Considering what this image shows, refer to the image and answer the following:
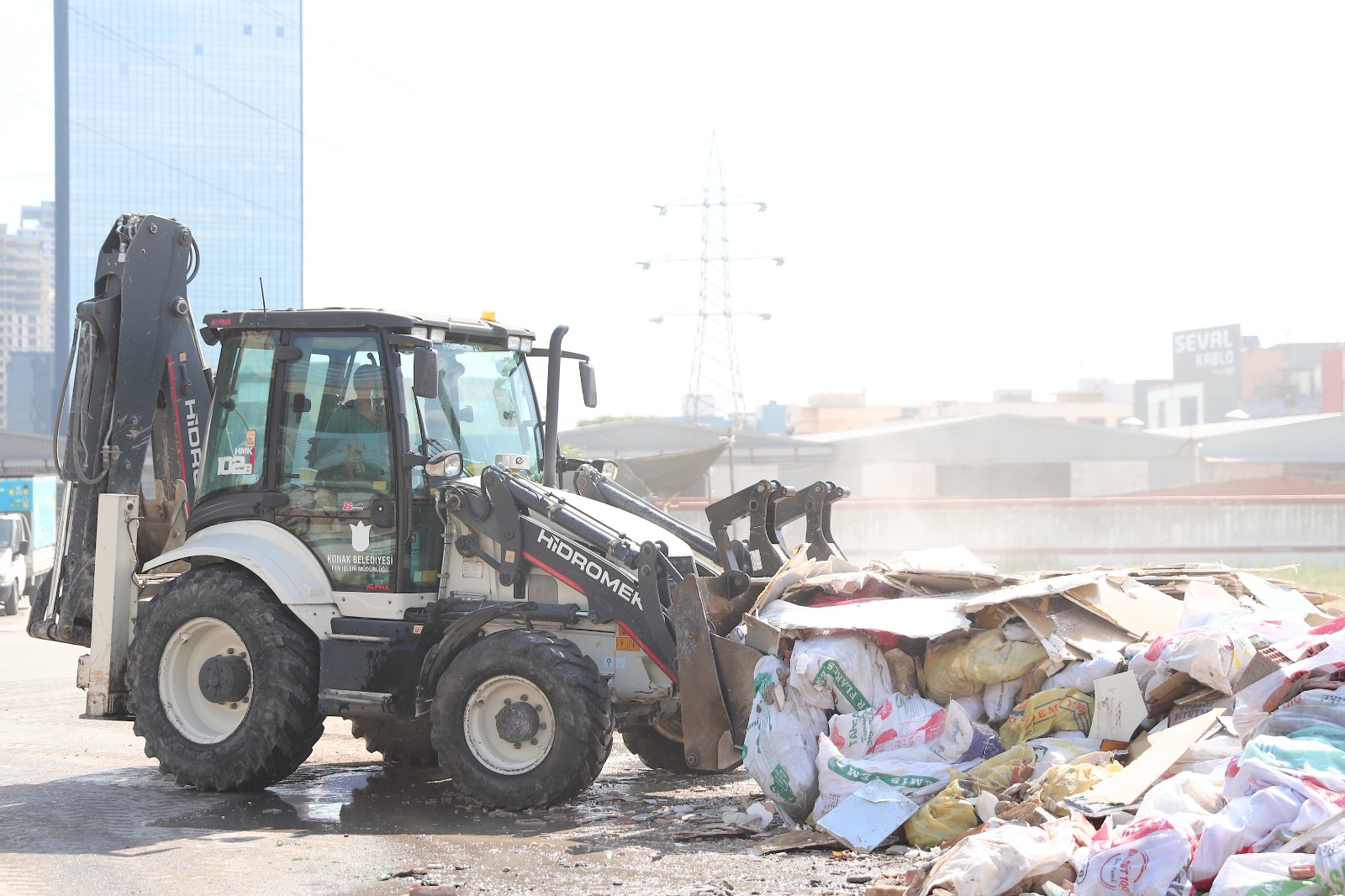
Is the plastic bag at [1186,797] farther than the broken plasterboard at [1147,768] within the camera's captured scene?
No

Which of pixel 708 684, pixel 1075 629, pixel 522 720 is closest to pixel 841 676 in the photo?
pixel 708 684

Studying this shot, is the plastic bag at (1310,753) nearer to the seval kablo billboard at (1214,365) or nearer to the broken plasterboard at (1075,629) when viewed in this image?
the broken plasterboard at (1075,629)

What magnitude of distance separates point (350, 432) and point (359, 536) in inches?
25.2

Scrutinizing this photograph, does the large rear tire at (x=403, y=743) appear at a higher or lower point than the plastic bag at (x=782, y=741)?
lower

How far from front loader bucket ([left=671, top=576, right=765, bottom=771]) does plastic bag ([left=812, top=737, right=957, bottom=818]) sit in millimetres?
680

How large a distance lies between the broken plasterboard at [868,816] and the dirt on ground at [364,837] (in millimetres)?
149

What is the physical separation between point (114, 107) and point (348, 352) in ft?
417

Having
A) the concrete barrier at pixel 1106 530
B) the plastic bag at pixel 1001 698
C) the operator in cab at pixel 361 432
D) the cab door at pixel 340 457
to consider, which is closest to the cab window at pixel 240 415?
the cab door at pixel 340 457

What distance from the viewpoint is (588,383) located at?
866 cm

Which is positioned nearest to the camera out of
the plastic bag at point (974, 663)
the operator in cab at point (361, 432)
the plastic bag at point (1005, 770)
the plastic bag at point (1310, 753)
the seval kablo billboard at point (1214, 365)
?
the plastic bag at point (1310, 753)

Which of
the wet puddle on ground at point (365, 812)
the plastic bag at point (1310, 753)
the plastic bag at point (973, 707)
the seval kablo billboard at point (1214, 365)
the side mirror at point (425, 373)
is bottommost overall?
the wet puddle on ground at point (365, 812)

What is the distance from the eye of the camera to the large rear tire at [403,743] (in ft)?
28.6

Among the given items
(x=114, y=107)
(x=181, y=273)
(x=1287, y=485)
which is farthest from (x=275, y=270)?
(x=181, y=273)

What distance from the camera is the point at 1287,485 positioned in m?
34.3
